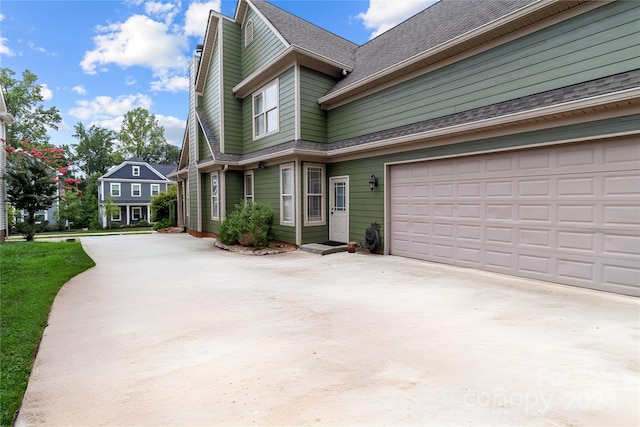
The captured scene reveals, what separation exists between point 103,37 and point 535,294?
2018 cm

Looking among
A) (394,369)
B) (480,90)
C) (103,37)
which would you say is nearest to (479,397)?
(394,369)

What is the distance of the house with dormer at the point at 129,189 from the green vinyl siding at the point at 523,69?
29.2 metres

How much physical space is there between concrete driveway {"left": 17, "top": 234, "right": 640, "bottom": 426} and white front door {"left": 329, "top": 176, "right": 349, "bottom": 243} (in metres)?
4.05

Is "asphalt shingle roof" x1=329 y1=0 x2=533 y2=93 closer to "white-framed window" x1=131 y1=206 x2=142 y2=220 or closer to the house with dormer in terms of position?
the house with dormer

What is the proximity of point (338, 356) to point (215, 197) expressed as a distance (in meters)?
10.6

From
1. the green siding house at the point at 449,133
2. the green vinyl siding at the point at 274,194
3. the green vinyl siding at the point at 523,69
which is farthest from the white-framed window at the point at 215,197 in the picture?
Answer: the green vinyl siding at the point at 523,69

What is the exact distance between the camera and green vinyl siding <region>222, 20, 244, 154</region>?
11.5 metres

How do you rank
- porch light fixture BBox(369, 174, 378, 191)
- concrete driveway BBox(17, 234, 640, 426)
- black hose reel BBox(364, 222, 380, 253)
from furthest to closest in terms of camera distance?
porch light fixture BBox(369, 174, 378, 191)
black hose reel BBox(364, 222, 380, 253)
concrete driveway BBox(17, 234, 640, 426)

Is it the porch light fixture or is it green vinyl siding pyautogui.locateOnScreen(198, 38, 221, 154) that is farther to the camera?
green vinyl siding pyautogui.locateOnScreen(198, 38, 221, 154)

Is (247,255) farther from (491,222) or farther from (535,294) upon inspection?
(535,294)

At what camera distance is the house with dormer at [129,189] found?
Result: 101 ft

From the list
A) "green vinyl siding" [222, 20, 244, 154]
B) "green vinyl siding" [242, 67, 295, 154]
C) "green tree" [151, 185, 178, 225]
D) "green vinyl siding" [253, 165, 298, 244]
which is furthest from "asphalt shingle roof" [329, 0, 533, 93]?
"green tree" [151, 185, 178, 225]

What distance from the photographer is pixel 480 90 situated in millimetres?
6480

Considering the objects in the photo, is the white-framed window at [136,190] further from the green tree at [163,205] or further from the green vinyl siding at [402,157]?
the green vinyl siding at [402,157]
